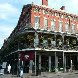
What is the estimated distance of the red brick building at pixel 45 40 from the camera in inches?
1806

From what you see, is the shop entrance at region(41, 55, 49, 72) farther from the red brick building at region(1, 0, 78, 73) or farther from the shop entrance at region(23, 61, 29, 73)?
the shop entrance at region(23, 61, 29, 73)

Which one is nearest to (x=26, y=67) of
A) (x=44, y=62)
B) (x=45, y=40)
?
(x=44, y=62)

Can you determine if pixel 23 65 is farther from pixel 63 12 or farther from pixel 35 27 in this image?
pixel 63 12

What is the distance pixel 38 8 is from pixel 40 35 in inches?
220

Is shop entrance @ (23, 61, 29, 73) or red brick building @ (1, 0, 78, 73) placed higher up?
red brick building @ (1, 0, 78, 73)

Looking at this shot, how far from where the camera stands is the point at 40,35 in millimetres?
47469

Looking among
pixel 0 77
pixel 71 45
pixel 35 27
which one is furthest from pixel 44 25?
pixel 0 77

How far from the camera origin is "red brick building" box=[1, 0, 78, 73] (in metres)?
45.9

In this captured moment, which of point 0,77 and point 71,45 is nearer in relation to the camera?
point 0,77

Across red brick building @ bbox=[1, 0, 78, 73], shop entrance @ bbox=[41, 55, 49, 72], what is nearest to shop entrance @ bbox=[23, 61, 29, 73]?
red brick building @ bbox=[1, 0, 78, 73]

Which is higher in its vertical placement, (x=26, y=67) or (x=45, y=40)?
(x=45, y=40)

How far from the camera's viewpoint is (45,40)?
158ft

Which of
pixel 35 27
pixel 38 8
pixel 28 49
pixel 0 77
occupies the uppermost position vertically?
pixel 38 8

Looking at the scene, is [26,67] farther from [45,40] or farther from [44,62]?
[45,40]
